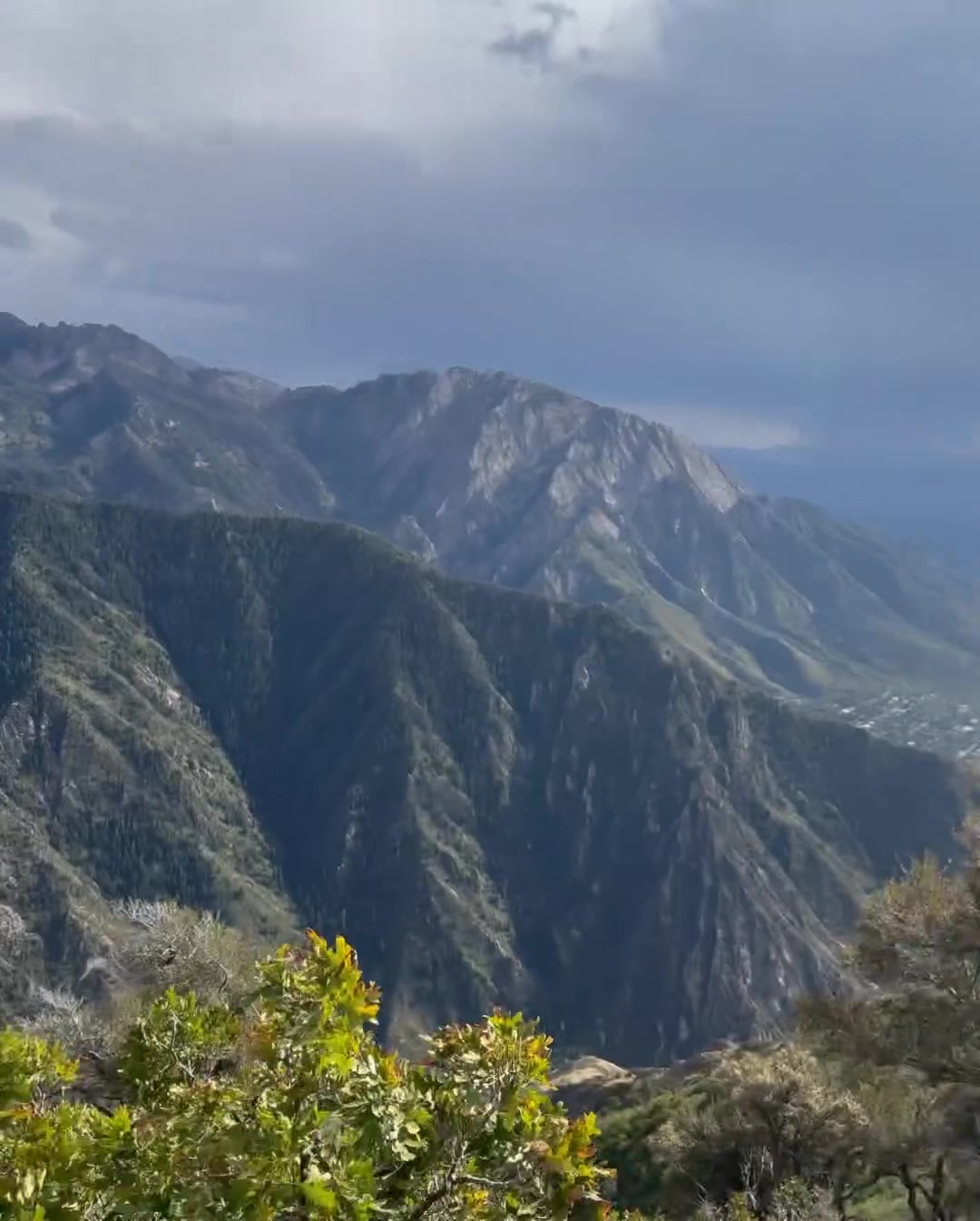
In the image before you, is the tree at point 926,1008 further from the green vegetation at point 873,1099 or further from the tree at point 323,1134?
the tree at point 323,1134

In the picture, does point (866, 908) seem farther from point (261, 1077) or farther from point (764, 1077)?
point (261, 1077)

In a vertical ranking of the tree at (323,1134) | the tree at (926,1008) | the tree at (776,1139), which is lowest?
the tree at (776,1139)

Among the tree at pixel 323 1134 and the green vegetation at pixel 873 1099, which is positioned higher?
the tree at pixel 323 1134

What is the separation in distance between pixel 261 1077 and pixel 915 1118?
32.0 m

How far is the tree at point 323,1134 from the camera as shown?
324 inches

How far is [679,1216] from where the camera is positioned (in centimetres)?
4391

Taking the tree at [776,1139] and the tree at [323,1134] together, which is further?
the tree at [776,1139]

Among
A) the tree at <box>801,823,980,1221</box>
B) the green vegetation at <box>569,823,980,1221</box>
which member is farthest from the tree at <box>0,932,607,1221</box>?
the tree at <box>801,823,980,1221</box>

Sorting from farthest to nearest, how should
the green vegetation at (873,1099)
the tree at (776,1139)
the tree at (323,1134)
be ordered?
the tree at (776,1139)
the green vegetation at (873,1099)
the tree at (323,1134)

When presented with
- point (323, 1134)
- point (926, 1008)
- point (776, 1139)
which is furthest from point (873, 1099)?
A: point (323, 1134)

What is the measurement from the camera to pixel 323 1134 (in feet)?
28.3

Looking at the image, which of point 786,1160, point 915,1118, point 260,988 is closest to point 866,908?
point 915,1118

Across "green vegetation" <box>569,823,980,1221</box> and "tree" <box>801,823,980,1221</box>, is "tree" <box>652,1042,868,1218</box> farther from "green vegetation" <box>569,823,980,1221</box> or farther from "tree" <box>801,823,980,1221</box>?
"tree" <box>801,823,980,1221</box>

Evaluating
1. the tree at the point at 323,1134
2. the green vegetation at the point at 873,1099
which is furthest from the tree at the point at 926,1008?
the tree at the point at 323,1134
